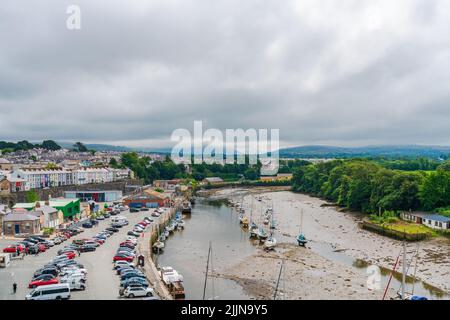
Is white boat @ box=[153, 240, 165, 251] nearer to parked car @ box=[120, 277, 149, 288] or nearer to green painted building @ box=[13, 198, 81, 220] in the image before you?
green painted building @ box=[13, 198, 81, 220]

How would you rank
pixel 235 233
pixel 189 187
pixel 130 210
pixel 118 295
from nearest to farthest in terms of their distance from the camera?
1. pixel 118 295
2. pixel 235 233
3. pixel 130 210
4. pixel 189 187

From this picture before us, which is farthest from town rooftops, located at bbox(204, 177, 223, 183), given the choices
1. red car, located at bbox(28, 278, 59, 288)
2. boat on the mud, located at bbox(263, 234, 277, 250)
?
red car, located at bbox(28, 278, 59, 288)

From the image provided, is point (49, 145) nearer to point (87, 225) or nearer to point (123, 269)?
point (87, 225)

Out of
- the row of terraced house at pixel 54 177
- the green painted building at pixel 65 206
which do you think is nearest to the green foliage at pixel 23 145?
the row of terraced house at pixel 54 177
